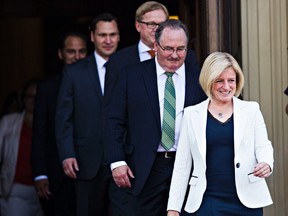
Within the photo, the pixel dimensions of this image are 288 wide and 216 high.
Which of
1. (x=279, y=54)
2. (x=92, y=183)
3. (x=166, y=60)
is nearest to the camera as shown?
(x=166, y=60)

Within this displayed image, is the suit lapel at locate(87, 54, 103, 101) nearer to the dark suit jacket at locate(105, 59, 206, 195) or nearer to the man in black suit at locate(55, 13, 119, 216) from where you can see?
the man in black suit at locate(55, 13, 119, 216)

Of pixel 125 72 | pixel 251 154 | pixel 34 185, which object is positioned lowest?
pixel 34 185

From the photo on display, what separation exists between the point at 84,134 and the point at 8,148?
5.86 ft

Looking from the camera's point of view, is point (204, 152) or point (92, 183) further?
point (92, 183)

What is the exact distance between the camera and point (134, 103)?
718 centimetres

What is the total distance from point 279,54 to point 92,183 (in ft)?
5.76

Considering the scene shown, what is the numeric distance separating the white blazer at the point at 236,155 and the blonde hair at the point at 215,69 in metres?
0.13

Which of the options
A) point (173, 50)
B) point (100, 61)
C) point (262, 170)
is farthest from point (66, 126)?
point (262, 170)

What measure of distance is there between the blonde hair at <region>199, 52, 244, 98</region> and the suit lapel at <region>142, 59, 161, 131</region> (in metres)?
0.59

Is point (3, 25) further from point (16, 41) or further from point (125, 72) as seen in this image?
point (125, 72)

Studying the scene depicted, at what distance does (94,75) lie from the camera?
8359 mm

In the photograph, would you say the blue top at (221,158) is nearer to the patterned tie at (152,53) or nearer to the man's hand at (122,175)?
the man's hand at (122,175)

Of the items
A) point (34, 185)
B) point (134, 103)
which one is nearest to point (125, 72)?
→ point (134, 103)

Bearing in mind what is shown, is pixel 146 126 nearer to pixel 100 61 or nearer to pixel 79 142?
pixel 79 142
